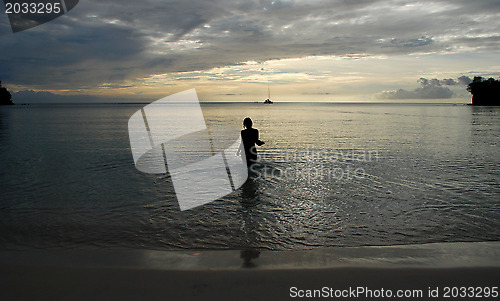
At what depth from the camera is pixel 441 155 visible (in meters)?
15.8

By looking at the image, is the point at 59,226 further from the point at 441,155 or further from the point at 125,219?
the point at 441,155

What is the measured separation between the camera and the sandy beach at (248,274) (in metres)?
3.70

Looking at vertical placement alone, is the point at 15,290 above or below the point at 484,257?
above

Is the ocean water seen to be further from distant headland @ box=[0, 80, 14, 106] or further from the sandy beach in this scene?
distant headland @ box=[0, 80, 14, 106]

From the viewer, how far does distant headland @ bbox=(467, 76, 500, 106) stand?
141000 millimetres

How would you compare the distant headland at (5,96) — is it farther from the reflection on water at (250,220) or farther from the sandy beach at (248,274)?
the sandy beach at (248,274)

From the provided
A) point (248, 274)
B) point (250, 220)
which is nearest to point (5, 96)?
point (250, 220)

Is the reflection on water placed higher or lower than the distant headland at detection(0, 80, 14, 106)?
lower

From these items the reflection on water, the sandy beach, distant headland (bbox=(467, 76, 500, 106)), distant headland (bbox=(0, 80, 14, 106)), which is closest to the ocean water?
the reflection on water

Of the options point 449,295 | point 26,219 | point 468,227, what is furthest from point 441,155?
point 26,219

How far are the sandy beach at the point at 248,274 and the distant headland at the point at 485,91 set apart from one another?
177m

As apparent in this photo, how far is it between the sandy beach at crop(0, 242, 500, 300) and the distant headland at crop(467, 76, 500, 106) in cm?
17749

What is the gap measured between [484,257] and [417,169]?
8.36 meters

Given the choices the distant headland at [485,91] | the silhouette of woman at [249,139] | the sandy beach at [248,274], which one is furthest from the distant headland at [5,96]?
the distant headland at [485,91]
